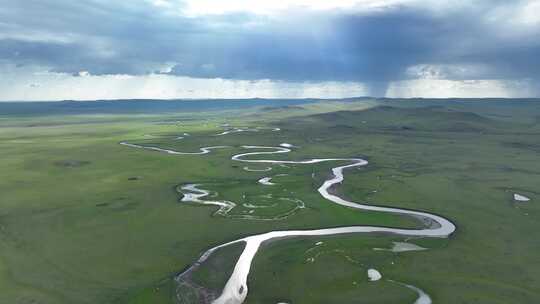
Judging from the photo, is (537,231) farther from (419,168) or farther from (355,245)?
(419,168)

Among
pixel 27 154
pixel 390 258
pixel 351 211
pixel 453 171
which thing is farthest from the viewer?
pixel 27 154

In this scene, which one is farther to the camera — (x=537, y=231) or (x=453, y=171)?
(x=453, y=171)

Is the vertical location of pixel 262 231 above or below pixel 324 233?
below

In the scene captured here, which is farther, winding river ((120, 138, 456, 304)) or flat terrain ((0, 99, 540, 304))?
flat terrain ((0, 99, 540, 304))

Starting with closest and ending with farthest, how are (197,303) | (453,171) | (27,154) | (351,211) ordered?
(197,303) < (351,211) < (453,171) < (27,154)

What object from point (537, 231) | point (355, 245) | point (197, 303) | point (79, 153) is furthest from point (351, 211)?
point (79, 153)

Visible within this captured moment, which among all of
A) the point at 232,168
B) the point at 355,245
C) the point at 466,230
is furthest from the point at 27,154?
the point at 466,230

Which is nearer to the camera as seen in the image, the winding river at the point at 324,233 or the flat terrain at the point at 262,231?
the winding river at the point at 324,233

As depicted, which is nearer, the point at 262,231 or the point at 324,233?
the point at 324,233

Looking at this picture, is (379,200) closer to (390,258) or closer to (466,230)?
(466,230)
